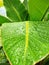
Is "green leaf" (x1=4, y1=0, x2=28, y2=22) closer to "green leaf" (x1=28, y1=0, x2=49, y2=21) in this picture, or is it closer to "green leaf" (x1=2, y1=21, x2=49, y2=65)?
"green leaf" (x1=28, y1=0, x2=49, y2=21)

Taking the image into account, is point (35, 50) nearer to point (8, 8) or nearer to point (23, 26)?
point (23, 26)

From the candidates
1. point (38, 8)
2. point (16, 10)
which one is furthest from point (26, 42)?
point (16, 10)

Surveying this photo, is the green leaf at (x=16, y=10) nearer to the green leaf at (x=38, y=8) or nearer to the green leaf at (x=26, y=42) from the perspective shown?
the green leaf at (x=38, y=8)

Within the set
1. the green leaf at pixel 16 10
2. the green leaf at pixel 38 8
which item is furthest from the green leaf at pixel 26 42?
the green leaf at pixel 16 10

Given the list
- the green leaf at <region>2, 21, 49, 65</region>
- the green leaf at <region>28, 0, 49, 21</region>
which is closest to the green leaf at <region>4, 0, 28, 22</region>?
the green leaf at <region>28, 0, 49, 21</region>

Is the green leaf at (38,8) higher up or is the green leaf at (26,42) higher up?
the green leaf at (38,8)

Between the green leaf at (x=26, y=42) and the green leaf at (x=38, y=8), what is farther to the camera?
the green leaf at (x=38, y=8)
